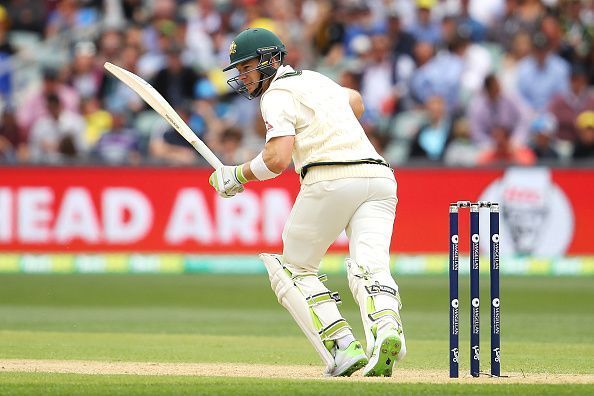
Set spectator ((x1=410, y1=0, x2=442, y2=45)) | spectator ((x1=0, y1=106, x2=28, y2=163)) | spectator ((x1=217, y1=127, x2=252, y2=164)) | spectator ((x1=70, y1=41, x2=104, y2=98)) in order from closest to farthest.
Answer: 1. spectator ((x1=217, y1=127, x2=252, y2=164))
2. spectator ((x1=0, y1=106, x2=28, y2=163))
3. spectator ((x1=410, y1=0, x2=442, y2=45))
4. spectator ((x1=70, y1=41, x2=104, y2=98))

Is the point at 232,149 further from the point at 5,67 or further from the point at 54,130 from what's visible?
the point at 5,67

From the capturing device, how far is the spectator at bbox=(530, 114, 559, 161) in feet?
49.8

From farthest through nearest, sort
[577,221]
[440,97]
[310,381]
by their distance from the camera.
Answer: [440,97] < [577,221] < [310,381]

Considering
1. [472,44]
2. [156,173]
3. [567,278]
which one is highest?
[472,44]

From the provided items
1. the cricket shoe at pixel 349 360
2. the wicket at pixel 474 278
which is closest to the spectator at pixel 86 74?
the cricket shoe at pixel 349 360

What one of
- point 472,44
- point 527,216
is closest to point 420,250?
point 527,216

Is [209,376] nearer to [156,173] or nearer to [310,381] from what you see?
[310,381]

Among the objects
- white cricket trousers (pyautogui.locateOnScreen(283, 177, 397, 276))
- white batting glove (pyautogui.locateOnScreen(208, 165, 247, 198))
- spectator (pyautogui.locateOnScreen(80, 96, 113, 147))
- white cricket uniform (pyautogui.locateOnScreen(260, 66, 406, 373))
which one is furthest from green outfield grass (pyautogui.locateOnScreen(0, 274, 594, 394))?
spectator (pyautogui.locateOnScreen(80, 96, 113, 147))

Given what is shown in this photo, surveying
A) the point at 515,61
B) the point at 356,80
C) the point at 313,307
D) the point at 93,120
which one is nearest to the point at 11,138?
the point at 93,120

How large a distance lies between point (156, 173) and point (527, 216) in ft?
13.3

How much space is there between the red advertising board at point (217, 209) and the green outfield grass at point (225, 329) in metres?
0.39

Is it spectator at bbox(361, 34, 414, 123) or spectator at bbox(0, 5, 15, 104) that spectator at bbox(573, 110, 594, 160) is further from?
spectator at bbox(0, 5, 15, 104)

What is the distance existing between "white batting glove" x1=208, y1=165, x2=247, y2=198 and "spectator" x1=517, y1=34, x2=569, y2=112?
9.38 m

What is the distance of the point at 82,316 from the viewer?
11.8 m
